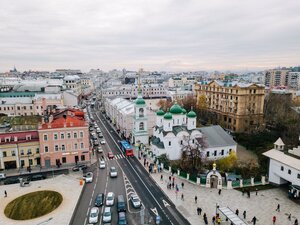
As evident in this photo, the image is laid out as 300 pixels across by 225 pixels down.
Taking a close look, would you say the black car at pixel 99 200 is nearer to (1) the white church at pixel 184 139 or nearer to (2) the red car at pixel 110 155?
(2) the red car at pixel 110 155

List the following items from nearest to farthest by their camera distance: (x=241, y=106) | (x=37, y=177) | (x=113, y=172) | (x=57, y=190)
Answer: (x=57, y=190)
(x=37, y=177)
(x=113, y=172)
(x=241, y=106)

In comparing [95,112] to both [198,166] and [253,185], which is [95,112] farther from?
[253,185]

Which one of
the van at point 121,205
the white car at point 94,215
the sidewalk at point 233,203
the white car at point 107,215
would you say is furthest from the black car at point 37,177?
the sidewalk at point 233,203

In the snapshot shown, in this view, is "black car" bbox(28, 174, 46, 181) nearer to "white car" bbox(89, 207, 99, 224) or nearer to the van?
"white car" bbox(89, 207, 99, 224)

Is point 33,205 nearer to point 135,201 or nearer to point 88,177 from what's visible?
point 88,177

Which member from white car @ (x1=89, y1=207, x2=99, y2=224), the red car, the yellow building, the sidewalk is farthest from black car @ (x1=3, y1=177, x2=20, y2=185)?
the yellow building

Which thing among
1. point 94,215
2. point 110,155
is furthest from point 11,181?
point 94,215
